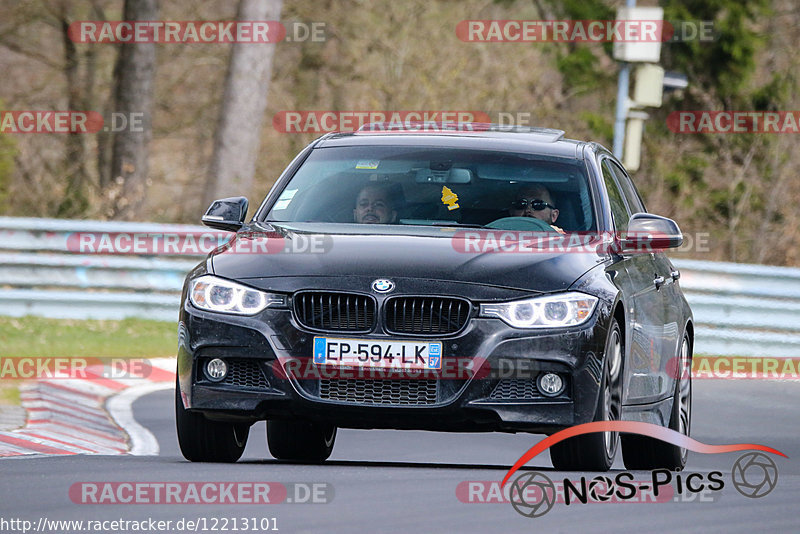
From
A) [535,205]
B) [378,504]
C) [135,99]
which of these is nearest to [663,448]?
[535,205]

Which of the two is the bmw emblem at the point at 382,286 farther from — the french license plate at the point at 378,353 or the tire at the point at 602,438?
the tire at the point at 602,438

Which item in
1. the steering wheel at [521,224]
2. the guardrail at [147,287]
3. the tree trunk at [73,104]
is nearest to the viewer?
the steering wheel at [521,224]

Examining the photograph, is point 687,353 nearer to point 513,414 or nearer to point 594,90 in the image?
point 513,414

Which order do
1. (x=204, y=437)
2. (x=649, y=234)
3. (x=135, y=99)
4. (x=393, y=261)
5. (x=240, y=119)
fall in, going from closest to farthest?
1. (x=393, y=261)
2. (x=204, y=437)
3. (x=649, y=234)
4. (x=240, y=119)
5. (x=135, y=99)

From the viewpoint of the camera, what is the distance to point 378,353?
7113mm

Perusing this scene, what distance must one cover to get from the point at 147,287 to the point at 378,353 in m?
10.1

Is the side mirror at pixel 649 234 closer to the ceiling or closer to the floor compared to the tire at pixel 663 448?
closer to the ceiling

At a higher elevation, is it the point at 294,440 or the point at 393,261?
the point at 393,261

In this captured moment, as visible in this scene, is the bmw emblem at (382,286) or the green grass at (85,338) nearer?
the bmw emblem at (382,286)

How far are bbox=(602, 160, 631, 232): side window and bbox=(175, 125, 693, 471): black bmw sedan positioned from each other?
1.20 ft

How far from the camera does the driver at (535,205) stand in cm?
833

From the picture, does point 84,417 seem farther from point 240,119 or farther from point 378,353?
point 240,119

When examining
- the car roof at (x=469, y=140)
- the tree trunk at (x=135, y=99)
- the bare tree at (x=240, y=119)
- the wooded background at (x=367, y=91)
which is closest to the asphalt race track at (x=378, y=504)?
the car roof at (x=469, y=140)

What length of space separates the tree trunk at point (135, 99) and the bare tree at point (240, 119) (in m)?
2.42
